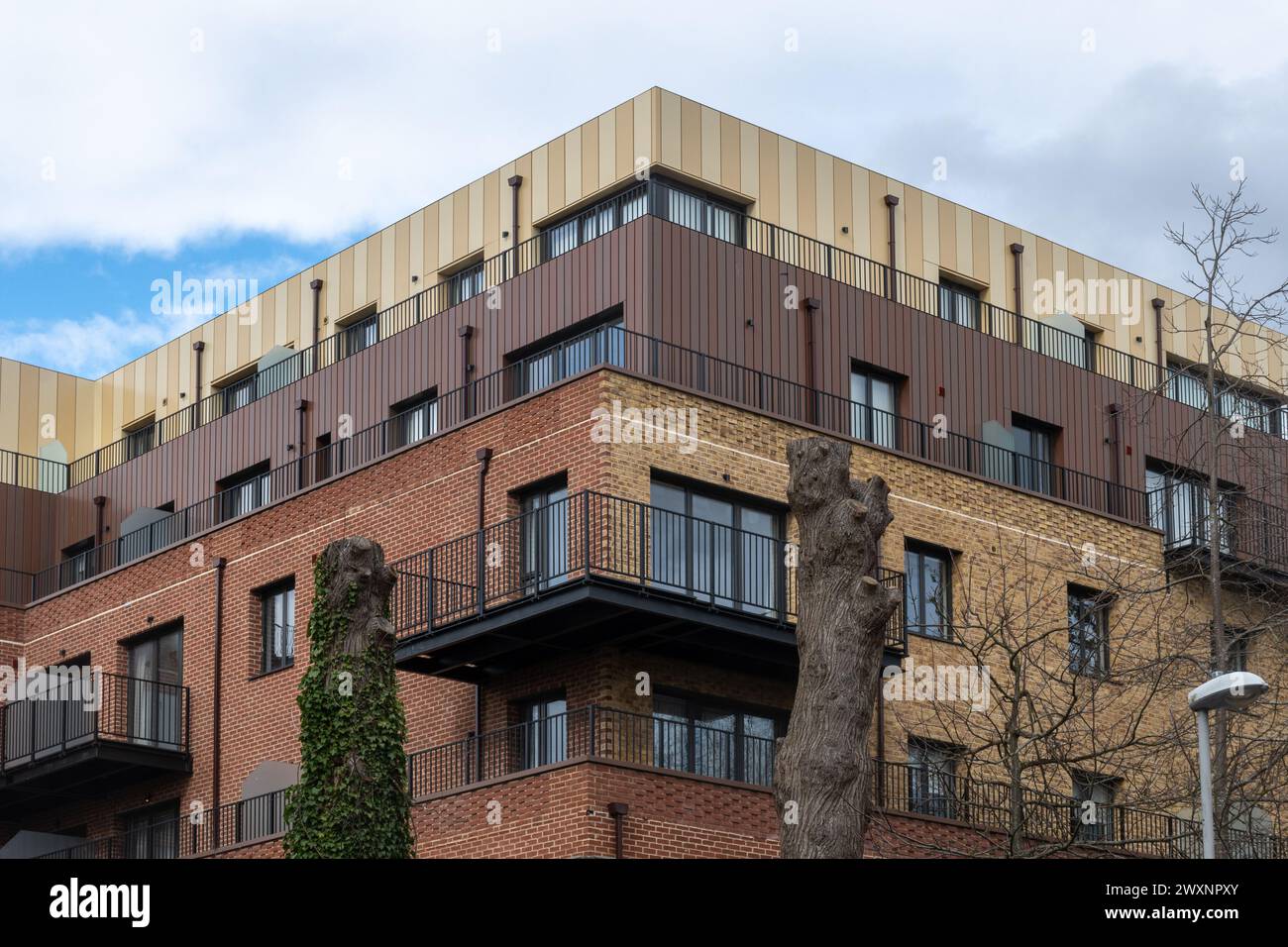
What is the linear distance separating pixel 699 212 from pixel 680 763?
9.01 meters

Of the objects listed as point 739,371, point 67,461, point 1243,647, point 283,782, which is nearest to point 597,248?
point 739,371

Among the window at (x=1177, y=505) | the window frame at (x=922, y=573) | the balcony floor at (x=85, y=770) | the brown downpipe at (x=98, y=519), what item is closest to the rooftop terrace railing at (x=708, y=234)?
the window at (x=1177, y=505)

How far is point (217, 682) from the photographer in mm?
32875

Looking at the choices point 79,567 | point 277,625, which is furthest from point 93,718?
point 79,567

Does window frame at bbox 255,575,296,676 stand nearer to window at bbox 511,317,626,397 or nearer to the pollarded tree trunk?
window at bbox 511,317,626,397

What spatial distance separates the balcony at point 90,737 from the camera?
3266 cm

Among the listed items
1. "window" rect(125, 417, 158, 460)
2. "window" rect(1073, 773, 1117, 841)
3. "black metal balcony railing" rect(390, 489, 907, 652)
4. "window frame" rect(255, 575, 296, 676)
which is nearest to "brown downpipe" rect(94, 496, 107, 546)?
"window" rect(125, 417, 158, 460)

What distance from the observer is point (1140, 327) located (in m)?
39.0

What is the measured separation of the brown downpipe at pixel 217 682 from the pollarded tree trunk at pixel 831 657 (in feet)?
50.3

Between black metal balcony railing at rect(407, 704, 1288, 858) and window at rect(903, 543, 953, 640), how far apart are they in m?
2.18

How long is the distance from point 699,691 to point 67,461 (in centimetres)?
1985

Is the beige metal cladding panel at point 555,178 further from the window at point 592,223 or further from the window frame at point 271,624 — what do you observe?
the window frame at point 271,624

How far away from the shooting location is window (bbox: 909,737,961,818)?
2852 cm
